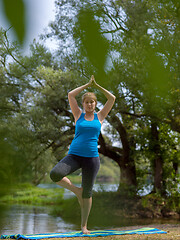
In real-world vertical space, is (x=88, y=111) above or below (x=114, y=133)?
below

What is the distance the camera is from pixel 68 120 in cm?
838

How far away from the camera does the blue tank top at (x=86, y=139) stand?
241cm

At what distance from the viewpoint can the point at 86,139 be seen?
7.93ft

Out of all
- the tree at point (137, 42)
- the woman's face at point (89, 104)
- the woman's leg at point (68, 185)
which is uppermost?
the woman's face at point (89, 104)

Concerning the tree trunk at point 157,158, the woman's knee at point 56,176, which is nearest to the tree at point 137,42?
the woman's knee at point 56,176

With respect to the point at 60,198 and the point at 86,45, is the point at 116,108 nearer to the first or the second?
the point at 60,198

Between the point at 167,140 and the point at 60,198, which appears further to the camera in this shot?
the point at 60,198

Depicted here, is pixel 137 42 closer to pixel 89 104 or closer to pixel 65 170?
pixel 65 170

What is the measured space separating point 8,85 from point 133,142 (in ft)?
12.6

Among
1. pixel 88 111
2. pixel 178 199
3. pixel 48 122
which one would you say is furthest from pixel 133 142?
pixel 88 111

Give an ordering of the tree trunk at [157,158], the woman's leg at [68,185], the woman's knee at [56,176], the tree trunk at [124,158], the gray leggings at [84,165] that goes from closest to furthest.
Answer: the woman's knee at [56,176] → the gray leggings at [84,165] → the woman's leg at [68,185] → the tree trunk at [157,158] → the tree trunk at [124,158]

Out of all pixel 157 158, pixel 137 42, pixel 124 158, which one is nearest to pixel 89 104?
pixel 137 42

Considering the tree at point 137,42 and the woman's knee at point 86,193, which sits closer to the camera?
the tree at point 137,42

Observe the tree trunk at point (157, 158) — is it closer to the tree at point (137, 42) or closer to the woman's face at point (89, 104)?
the woman's face at point (89, 104)
